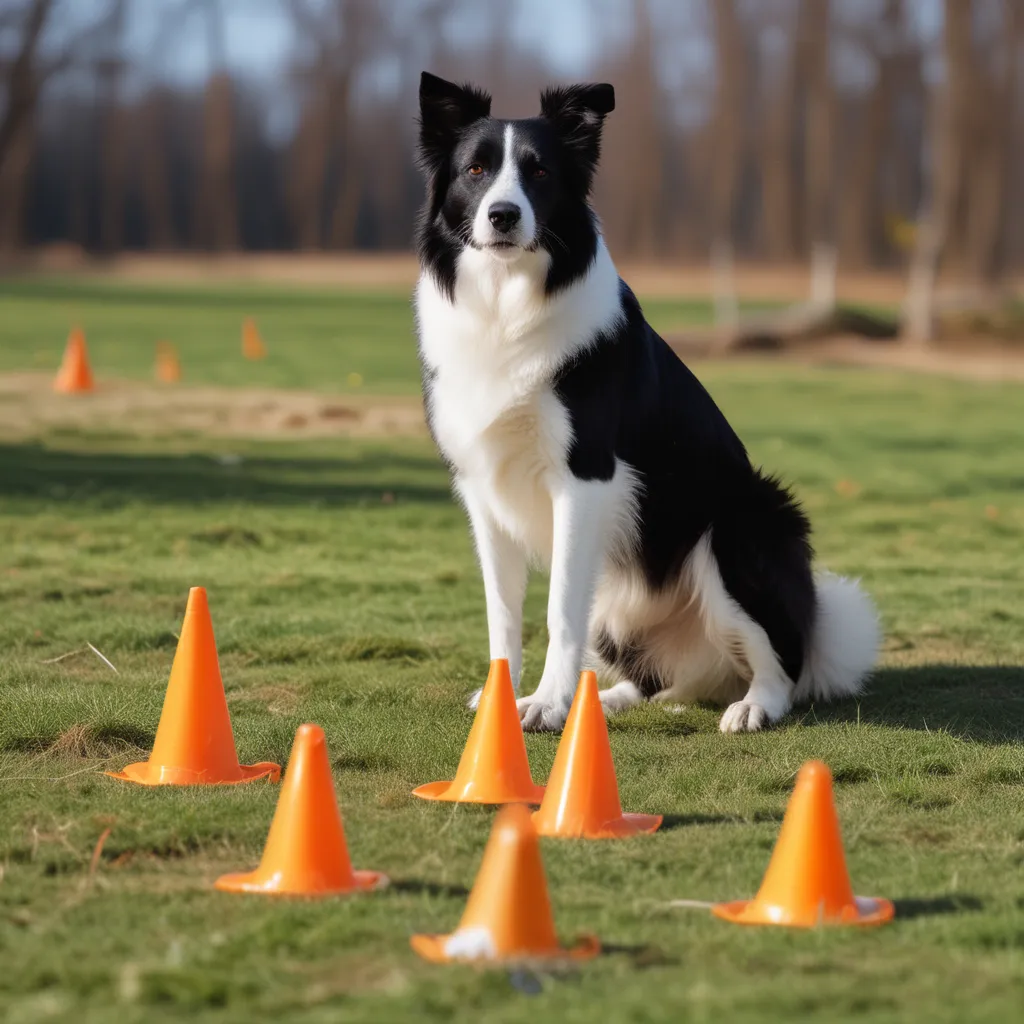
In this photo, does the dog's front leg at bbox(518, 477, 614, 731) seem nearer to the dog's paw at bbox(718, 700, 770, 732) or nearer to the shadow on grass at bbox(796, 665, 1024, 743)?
the dog's paw at bbox(718, 700, 770, 732)

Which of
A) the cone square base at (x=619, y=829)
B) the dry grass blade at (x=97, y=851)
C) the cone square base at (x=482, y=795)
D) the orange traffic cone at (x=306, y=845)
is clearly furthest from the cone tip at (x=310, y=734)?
the cone square base at (x=482, y=795)

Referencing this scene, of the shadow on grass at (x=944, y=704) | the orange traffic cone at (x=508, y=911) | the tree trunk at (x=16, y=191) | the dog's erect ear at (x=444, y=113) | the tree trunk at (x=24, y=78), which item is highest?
the tree trunk at (x=24, y=78)

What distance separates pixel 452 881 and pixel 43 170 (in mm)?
50645

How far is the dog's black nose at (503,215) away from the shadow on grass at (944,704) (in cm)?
204

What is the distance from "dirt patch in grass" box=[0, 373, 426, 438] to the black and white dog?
824cm

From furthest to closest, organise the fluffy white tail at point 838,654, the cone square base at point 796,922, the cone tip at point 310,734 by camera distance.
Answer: the fluffy white tail at point 838,654 < the cone tip at point 310,734 < the cone square base at point 796,922

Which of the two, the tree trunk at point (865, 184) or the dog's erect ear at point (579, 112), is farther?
the tree trunk at point (865, 184)

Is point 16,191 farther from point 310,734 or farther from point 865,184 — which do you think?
point 310,734

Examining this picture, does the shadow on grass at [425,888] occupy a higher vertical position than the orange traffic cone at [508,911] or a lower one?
lower

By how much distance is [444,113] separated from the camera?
516 cm

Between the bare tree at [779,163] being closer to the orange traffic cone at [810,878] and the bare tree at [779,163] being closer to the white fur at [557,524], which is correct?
the white fur at [557,524]

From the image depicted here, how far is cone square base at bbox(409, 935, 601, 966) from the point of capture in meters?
2.93

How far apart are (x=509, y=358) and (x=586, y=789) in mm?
1711

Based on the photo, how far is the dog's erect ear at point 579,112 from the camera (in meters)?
5.14
